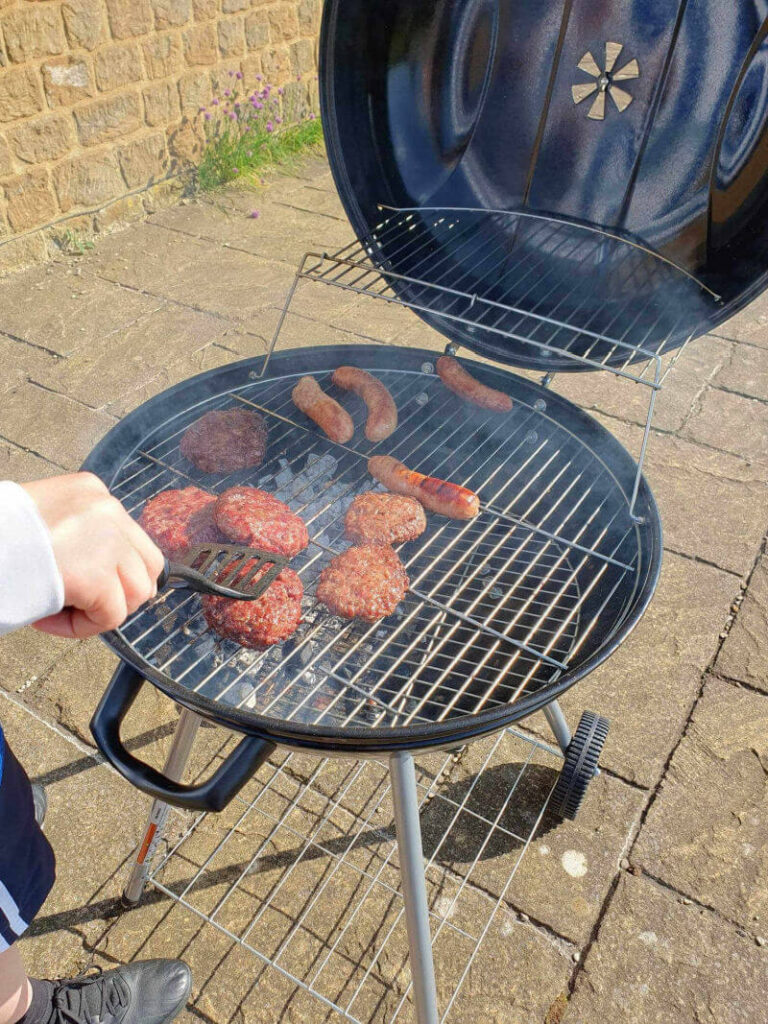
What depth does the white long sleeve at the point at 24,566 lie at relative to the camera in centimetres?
111

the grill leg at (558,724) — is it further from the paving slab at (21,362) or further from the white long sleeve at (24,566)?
the paving slab at (21,362)

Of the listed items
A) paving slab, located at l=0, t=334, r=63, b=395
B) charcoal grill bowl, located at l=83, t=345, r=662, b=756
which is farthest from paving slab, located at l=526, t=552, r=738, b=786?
paving slab, located at l=0, t=334, r=63, b=395

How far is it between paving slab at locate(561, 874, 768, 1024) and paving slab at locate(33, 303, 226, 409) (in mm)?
3313

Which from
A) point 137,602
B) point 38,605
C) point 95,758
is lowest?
point 95,758

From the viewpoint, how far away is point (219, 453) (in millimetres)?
2150

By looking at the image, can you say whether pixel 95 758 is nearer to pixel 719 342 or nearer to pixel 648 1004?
pixel 648 1004

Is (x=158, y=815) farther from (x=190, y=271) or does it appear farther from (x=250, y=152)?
(x=250, y=152)

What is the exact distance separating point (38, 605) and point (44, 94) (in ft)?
16.3

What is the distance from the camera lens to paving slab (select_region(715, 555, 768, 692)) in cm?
292

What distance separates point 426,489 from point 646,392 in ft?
8.82

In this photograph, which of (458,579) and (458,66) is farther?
(458,579)

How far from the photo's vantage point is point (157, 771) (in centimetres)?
150

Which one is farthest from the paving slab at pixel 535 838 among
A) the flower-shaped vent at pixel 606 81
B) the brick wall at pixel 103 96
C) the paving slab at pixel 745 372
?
the brick wall at pixel 103 96

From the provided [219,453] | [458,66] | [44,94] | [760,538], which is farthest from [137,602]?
[44,94]
